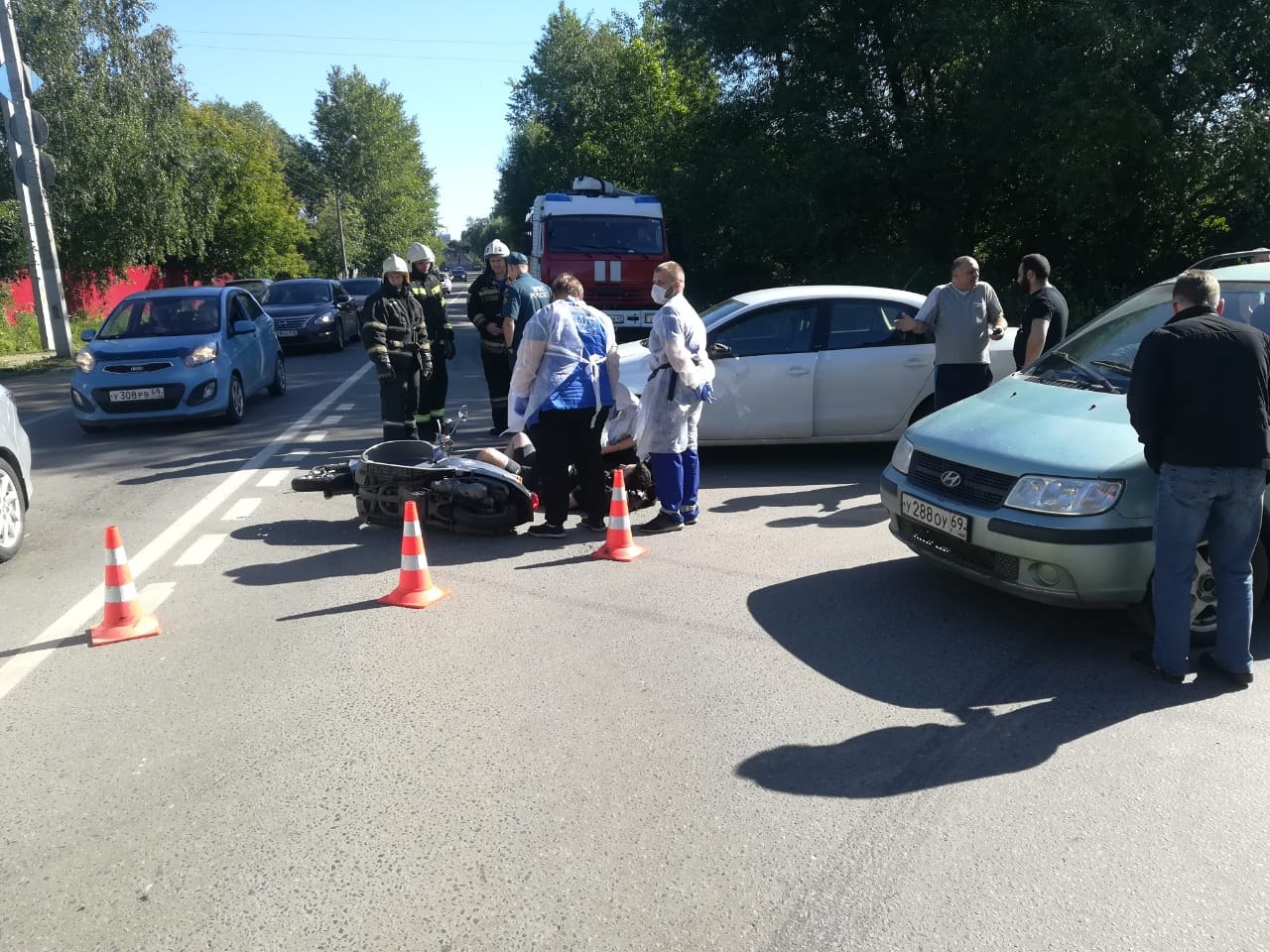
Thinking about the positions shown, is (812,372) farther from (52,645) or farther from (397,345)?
(52,645)

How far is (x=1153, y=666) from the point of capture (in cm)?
465

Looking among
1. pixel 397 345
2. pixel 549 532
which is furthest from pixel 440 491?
pixel 397 345

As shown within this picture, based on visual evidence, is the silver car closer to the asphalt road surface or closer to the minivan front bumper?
the asphalt road surface

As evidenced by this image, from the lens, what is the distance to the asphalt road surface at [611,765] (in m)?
3.01

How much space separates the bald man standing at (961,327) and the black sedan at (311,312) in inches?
589

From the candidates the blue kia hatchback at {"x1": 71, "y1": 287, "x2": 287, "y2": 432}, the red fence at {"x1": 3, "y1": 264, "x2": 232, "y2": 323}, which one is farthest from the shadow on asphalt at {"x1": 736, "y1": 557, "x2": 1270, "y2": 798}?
the red fence at {"x1": 3, "y1": 264, "x2": 232, "y2": 323}

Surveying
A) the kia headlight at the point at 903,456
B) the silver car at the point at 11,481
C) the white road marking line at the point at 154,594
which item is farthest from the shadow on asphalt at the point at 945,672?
the silver car at the point at 11,481

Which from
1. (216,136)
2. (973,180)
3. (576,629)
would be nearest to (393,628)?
(576,629)

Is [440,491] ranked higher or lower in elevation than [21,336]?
lower

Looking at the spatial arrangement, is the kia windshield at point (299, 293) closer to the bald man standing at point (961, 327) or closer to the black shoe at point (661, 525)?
the black shoe at point (661, 525)

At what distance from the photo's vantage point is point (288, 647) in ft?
16.7

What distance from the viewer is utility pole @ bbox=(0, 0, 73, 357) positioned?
1936 cm

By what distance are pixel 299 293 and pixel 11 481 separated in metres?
16.9

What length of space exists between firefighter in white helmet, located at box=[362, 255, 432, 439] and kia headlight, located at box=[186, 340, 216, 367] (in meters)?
3.68
